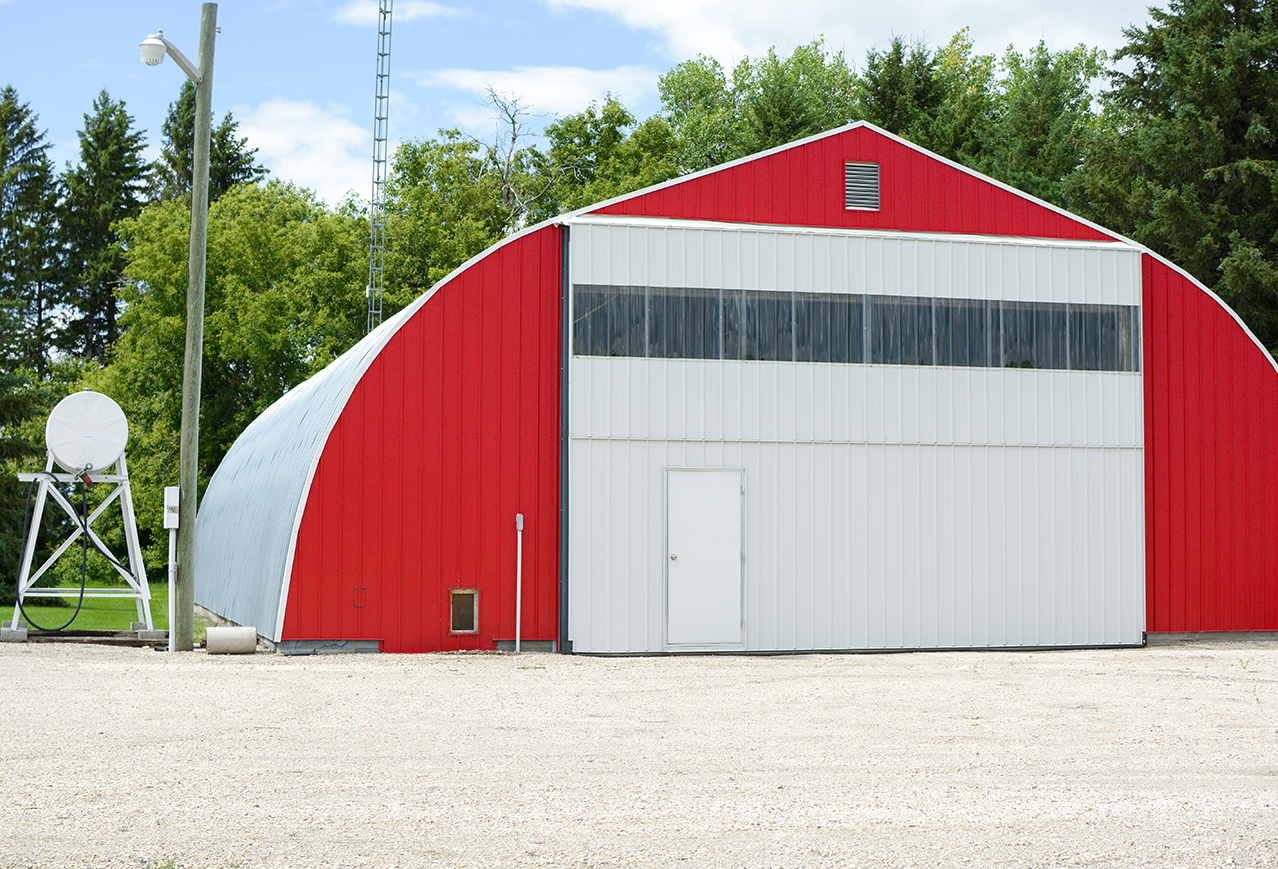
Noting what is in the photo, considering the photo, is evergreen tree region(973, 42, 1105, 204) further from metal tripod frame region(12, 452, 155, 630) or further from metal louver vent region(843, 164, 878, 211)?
metal tripod frame region(12, 452, 155, 630)

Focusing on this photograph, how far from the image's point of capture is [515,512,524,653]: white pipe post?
15.1m

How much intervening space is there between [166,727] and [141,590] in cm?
782

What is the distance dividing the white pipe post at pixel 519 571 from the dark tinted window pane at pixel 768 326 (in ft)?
11.3

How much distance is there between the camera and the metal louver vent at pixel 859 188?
1653cm

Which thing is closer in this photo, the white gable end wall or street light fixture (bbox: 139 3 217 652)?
street light fixture (bbox: 139 3 217 652)

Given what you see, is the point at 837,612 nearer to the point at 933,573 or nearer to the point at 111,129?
the point at 933,573

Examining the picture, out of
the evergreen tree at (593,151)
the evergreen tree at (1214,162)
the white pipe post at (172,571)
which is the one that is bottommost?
the white pipe post at (172,571)

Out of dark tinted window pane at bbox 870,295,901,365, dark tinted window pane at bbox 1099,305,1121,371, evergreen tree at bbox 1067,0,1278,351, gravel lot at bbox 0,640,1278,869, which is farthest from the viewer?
evergreen tree at bbox 1067,0,1278,351

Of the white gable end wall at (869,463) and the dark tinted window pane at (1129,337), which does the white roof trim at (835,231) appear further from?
the dark tinted window pane at (1129,337)

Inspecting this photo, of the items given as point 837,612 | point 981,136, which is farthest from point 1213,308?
point 981,136

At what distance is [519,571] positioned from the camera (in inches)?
596

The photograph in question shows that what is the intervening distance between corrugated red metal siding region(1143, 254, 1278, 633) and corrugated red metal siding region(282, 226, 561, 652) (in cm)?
801

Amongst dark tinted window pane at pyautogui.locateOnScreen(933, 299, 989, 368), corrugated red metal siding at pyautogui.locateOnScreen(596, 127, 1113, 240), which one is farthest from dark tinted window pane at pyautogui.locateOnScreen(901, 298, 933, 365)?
corrugated red metal siding at pyautogui.locateOnScreen(596, 127, 1113, 240)

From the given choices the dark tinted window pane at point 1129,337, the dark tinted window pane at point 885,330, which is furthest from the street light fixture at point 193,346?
the dark tinted window pane at point 1129,337
